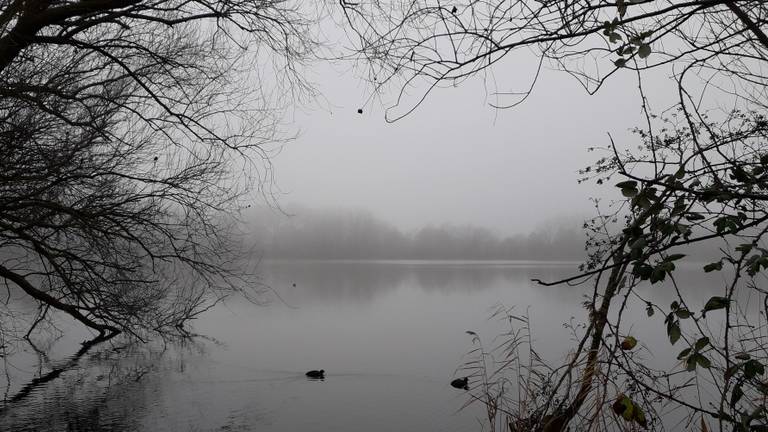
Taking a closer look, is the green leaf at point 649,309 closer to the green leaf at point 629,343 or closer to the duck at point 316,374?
the green leaf at point 629,343

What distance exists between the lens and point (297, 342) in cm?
1488

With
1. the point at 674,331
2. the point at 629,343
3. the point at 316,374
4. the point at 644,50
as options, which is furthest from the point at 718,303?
the point at 316,374

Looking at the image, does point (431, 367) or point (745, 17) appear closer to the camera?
point (745, 17)

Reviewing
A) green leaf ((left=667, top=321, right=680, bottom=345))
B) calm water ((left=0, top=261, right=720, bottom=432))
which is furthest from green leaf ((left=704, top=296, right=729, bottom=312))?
calm water ((left=0, top=261, right=720, bottom=432))

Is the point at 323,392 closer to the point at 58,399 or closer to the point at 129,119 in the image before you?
the point at 58,399

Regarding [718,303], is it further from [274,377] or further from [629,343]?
[274,377]

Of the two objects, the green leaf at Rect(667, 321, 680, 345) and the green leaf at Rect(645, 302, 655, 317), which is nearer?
the green leaf at Rect(667, 321, 680, 345)

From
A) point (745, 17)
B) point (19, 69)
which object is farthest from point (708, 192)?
point (19, 69)

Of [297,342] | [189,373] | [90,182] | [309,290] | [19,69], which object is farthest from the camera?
[309,290]

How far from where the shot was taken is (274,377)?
10.7m

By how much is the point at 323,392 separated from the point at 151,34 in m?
6.25

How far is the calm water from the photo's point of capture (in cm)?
755

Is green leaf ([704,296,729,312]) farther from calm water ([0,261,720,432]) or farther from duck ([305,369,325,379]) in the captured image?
duck ([305,369,325,379])

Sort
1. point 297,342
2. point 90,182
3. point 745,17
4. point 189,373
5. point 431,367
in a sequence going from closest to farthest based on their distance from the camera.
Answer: point 745,17 < point 90,182 < point 189,373 < point 431,367 < point 297,342
